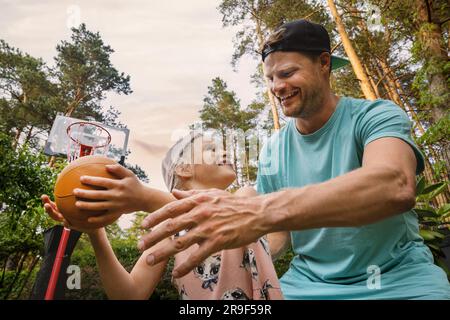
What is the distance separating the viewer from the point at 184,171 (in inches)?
79.9

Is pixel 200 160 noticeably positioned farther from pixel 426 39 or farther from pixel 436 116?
pixel 426 39

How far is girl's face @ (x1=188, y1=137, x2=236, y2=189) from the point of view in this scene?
6.52 feet

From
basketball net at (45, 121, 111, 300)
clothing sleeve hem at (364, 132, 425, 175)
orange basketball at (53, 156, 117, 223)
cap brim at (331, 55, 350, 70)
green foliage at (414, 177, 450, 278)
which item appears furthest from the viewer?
green foliage at (414, 177, 450, 278)

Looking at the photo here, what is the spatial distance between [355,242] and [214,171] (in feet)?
3.03

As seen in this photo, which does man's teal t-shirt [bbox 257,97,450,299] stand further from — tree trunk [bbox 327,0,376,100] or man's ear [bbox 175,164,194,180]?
tree trunk [bbox 327,0,376,100]

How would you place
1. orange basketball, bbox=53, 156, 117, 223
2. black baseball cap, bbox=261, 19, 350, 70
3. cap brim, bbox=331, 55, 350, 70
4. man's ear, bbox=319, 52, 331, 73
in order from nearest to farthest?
orange basketball, bbox=53, 156, 117, 223
black baseball cap, bbox=261, 19, 350, 70
man's ear, bbox=319, 52, 331, 73
cap brim, bbox=331, 55, 350, 70

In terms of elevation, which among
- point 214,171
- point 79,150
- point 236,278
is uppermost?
point 79,150

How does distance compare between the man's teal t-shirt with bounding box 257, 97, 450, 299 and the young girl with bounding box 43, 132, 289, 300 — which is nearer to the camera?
the young girl with bounding box 43, 132, 289, 300

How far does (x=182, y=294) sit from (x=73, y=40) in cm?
2030

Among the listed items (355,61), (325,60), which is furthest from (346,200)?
(355,61)

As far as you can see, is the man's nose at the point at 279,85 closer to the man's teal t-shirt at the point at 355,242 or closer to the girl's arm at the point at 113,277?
the man's teal t-shirt at the point at 355,242

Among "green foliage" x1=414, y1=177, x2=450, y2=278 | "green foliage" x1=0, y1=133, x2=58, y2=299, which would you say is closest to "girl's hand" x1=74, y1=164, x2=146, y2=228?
"green foliage" x1=414, y1=177, x2=450, y2=278

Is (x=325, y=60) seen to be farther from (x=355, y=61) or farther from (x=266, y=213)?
(x=355, y=61)
